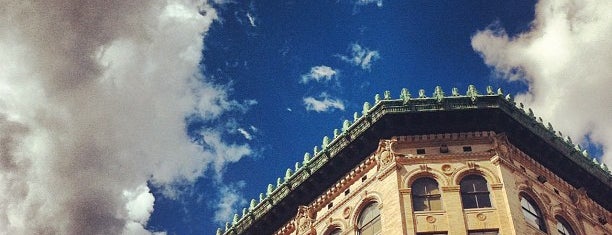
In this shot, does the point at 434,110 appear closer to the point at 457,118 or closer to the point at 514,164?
the point at 457,118

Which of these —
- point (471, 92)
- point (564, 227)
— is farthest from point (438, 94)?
point (564, 227)

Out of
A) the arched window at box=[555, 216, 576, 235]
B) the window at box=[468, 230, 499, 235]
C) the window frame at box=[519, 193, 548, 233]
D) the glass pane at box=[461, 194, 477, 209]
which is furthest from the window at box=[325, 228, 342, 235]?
the arched window at box=[555, 216, 576, 235]

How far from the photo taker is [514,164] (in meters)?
45.0

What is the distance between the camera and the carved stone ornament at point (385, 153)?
45.0m

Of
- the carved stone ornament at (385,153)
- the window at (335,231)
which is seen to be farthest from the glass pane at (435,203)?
the window at (335,231)

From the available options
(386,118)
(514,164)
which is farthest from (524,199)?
(386,118)

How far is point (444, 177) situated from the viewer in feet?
144

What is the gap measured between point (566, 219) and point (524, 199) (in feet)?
10.2

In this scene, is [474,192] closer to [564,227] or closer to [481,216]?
[481,216]

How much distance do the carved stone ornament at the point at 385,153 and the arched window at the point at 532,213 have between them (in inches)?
281

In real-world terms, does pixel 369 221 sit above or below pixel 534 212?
below

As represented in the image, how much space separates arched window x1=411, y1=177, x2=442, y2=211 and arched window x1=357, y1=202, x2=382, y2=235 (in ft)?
7.02

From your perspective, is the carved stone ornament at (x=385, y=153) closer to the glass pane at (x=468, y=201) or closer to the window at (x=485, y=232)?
the glass pane at (x=468, y=201)

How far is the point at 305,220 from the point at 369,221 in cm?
506
